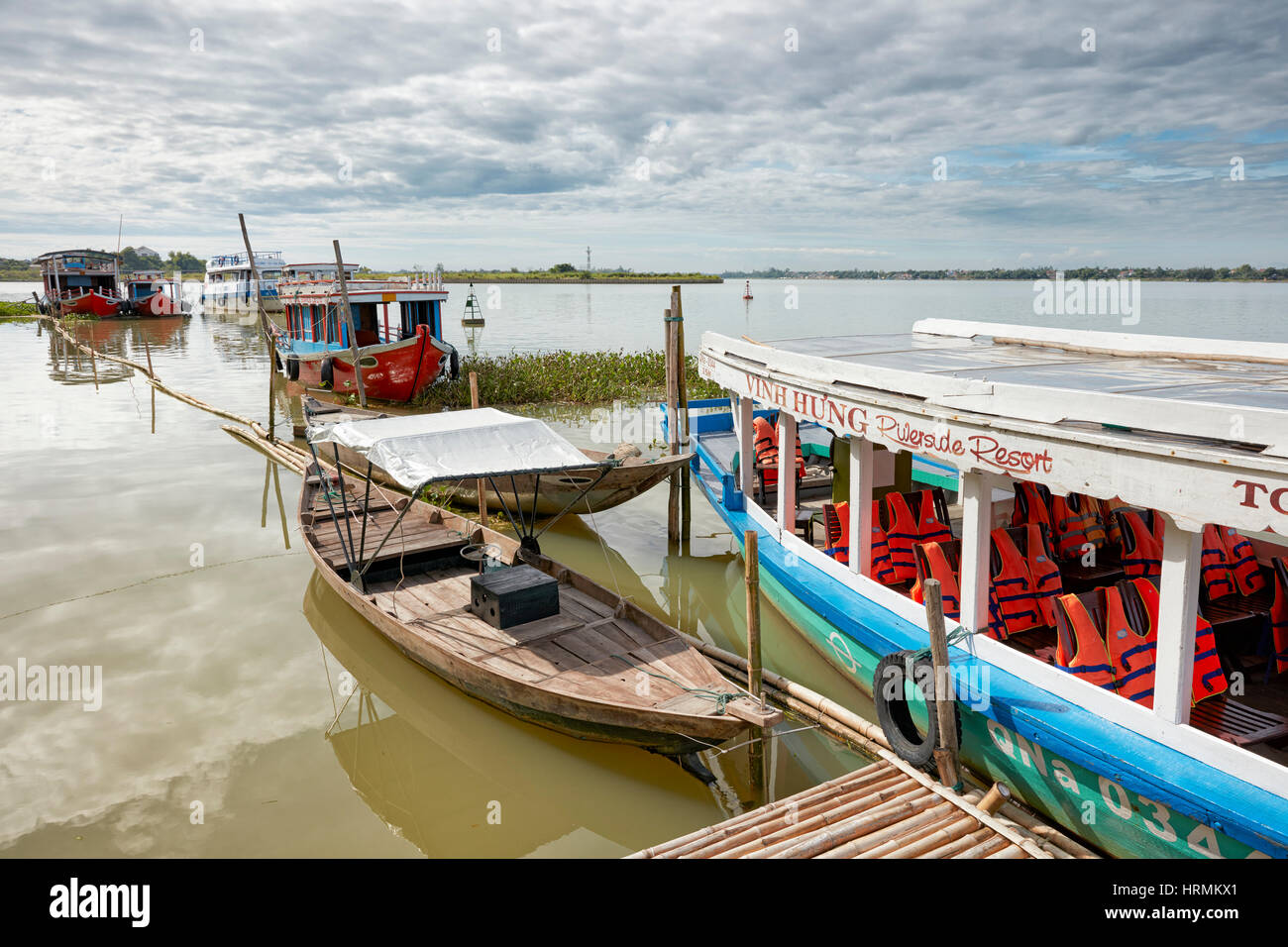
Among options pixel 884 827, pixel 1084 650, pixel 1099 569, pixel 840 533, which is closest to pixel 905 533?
pixel 840 533

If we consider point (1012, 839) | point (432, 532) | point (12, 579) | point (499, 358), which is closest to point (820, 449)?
point (432, 532)

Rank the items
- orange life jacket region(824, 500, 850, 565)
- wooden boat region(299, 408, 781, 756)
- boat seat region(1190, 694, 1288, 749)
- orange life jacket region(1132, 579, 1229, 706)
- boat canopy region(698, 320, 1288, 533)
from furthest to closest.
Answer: orange life jacket region(824, 500, 850, 565)
wooden boat region(299, 408, 781, 756)
orange life jacket region(1132, 579, 1229, 706)
boat seat region(1190, 694, 1288, 749)
boat canopy region(698, 320, 1288, 533)

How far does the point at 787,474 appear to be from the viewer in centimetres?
973

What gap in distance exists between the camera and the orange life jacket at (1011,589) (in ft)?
24.1

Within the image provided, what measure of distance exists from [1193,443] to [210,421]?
25010mm

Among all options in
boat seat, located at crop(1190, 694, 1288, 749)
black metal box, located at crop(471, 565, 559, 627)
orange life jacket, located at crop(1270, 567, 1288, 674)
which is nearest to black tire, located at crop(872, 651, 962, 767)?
boat seat, located at crop(1190, 694, 1288, 749)

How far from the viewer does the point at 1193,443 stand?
4.95 m

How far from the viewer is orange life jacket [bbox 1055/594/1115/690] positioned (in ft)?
20.6

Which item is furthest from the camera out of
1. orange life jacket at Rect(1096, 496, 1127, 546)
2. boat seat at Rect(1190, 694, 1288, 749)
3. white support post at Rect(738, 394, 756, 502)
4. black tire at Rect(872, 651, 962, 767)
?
white support post at Rect(738, 394, 756, 502)

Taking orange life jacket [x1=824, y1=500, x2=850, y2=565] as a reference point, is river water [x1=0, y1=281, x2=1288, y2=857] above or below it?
below

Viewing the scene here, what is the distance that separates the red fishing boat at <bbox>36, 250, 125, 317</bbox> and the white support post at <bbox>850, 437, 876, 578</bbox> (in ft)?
210

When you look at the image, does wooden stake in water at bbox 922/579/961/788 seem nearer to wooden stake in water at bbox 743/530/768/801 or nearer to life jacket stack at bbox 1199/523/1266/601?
wooden stake in water at bbox 743/530/768/801

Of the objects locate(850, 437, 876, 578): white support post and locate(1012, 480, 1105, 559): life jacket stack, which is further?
locate(1012, 480, 1105, 559): life jacket stack
